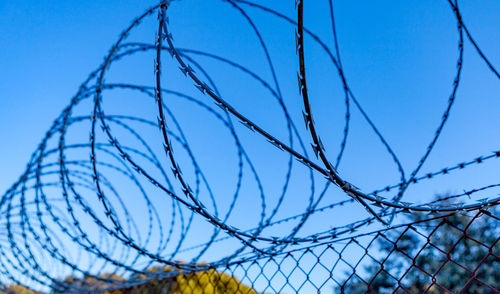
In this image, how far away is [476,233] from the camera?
1156 centimetres

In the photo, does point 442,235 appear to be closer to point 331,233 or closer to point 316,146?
point 331,233

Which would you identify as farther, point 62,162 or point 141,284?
point 141,284

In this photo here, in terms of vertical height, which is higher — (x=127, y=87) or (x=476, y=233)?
(x=476, y=233)

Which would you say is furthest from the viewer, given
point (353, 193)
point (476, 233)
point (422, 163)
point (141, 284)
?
point (476, 233)

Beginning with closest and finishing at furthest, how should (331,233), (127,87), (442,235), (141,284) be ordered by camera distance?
(331,233)
(141,284)
(127,87)
(442,235)

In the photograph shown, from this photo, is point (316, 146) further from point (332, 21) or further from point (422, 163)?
point (332, 21)

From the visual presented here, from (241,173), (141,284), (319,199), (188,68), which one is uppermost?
(241,173)

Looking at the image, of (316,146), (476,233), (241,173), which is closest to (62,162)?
(241,173)

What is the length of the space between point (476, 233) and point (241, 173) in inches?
387

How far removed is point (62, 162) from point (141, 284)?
4.51 ft

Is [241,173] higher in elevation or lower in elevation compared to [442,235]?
lower

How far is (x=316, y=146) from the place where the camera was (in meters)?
1.63

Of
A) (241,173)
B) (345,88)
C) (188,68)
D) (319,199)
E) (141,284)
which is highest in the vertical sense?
(345,88)

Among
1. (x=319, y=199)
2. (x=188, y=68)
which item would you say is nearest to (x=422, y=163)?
(x=319, y=199)
